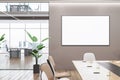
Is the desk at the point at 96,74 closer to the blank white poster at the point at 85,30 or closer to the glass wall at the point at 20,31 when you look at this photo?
the blank white poster at the point at 85,30

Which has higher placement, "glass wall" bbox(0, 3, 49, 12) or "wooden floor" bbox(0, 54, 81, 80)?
"glass wall" bbox(0, 3, 49, 12)

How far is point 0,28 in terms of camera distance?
1702 cm

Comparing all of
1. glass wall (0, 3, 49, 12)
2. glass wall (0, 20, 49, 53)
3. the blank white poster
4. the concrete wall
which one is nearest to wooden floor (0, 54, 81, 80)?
the concrete wall

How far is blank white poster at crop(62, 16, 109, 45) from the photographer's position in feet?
26.9

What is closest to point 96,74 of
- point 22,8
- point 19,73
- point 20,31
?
point 19,73

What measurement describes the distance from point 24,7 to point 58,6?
420cm

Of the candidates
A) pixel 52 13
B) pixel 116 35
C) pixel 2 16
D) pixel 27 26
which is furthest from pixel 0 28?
pixel 116 35

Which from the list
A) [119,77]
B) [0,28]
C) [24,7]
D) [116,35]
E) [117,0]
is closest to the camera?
[119,77]

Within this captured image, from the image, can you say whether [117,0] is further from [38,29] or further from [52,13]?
[38,29]

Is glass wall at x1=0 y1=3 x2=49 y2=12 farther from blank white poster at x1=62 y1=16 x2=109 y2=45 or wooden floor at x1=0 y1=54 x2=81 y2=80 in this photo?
blank white poster at x1=62 y1=16 x2=109 y2=45

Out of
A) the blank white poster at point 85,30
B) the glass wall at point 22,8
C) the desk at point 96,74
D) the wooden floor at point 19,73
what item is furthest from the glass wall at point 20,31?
the desk at point 96,74

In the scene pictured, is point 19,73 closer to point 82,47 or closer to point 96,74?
point 82,47

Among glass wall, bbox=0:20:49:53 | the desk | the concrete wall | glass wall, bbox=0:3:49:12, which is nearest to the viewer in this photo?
the desk

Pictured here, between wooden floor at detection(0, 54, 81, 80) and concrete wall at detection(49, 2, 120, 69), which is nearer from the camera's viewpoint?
wooden floor at detection(0, 54, 81, 80)
